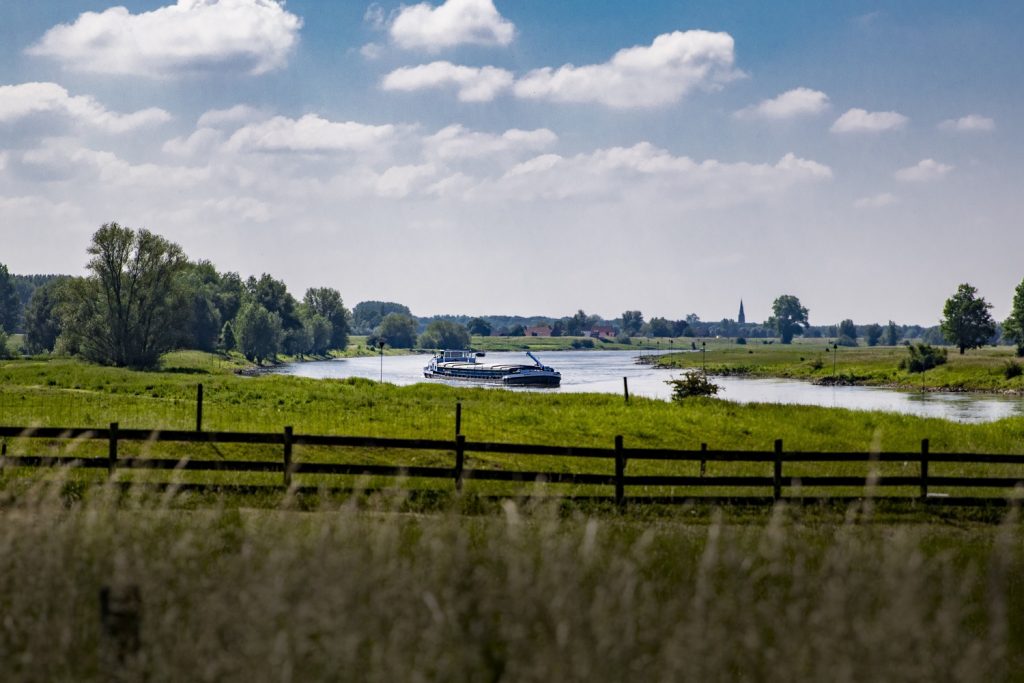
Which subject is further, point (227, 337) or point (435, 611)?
point (227, 337)

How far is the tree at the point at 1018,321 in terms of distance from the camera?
440 feet

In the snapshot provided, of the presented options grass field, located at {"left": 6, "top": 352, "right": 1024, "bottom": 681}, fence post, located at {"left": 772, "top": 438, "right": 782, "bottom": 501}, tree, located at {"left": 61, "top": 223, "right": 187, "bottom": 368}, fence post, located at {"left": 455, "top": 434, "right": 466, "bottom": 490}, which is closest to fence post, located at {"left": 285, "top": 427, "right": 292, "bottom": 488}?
fence post, located at {"left": 455, "top": 434, "right": 466, "bottom": 490}

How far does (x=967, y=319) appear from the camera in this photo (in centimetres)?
15112

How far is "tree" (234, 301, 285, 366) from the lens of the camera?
152 metres

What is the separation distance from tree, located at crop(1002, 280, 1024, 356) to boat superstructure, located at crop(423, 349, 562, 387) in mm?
64979

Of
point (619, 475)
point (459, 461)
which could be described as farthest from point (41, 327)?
point (619, 475)

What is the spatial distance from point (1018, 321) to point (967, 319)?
1627 centimetres

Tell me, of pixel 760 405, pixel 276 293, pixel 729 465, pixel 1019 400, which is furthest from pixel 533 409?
pixel 276 293

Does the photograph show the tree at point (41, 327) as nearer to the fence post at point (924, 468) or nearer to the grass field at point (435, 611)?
the fence post at point (924, 468)

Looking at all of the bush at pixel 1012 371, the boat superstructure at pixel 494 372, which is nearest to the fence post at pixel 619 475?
the boat superstructure at pixel 494 372

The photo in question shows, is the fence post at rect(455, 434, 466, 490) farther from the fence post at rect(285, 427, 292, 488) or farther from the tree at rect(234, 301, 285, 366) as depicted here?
the tree at rect(234, 301, 285, 366)

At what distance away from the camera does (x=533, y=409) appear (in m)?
46.2

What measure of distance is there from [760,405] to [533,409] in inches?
491

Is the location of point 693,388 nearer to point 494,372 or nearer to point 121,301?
point 121,301
